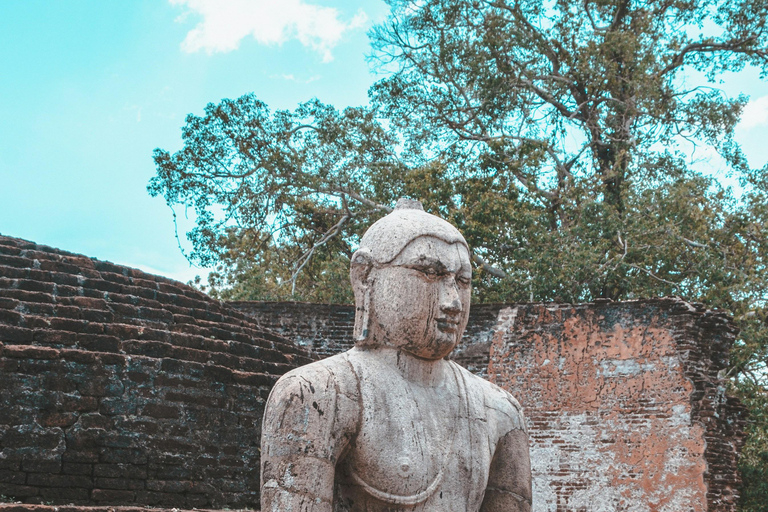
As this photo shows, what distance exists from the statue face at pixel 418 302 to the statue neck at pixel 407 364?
2cm

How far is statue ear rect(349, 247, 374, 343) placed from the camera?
9.71 ft

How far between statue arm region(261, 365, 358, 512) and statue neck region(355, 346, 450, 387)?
23 cm

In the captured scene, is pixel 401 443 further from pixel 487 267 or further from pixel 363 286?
pixel 487 267

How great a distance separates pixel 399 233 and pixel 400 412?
1.91 ft

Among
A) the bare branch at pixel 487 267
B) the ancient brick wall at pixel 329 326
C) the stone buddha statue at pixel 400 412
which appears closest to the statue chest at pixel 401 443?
the stone buddha statue at pixel 400 412

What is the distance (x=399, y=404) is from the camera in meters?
2.82

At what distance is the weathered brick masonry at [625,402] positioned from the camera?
983cm

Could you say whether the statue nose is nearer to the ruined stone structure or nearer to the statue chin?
the statue chin

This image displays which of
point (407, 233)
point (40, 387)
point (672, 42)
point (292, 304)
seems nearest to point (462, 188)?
point (292, 304)

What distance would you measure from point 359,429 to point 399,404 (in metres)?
0.16

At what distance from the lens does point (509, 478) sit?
3.05m

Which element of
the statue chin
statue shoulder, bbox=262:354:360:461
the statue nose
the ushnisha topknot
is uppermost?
the ushnisha topknot

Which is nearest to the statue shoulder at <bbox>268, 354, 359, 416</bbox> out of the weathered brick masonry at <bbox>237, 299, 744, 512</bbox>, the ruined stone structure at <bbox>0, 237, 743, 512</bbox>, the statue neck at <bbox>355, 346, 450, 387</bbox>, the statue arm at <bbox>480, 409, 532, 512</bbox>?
the statue neck at <bbox>355, 346, 450, 387</bbox>

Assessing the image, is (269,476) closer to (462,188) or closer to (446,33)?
(462,188)
